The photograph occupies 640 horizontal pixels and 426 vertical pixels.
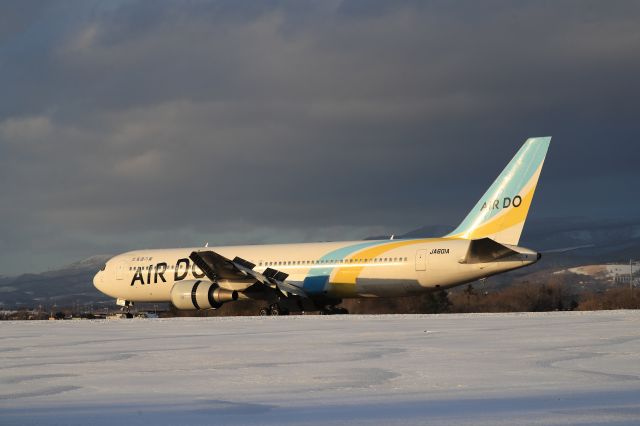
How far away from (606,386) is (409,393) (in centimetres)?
178

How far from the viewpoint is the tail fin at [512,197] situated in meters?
34.6

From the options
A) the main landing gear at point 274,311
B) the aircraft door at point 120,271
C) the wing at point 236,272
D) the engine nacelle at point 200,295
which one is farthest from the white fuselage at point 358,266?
the aircraft door at point 120,271

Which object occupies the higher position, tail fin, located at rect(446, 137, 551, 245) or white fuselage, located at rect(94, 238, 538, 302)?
tail fin, located at rect(446, 137, 551, 245)

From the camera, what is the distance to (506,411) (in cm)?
734

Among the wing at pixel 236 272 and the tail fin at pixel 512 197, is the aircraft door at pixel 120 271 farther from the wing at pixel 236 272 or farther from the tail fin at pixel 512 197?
the tail fin at pixel 512 197

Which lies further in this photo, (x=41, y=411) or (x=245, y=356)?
(x=245, y=356)

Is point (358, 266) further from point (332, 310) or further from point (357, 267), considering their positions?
point (332, 310)

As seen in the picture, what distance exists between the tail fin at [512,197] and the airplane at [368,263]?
0.04 metres

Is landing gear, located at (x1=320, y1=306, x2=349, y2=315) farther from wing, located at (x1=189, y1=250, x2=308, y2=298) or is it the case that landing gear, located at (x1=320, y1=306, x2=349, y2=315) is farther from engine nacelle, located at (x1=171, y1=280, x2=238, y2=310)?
engine nacelle, located at (x1=171, y1=280, x2=238, y2=310)

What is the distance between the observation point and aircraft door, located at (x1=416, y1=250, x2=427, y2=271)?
3500 cm

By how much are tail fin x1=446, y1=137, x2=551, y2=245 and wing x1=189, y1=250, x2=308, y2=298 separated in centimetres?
730

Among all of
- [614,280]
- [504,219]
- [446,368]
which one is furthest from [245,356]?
[614,280]

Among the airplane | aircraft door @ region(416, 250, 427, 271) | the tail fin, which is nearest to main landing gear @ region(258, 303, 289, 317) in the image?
the airplane

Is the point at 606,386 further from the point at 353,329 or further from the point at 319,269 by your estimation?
the point at 319,269
